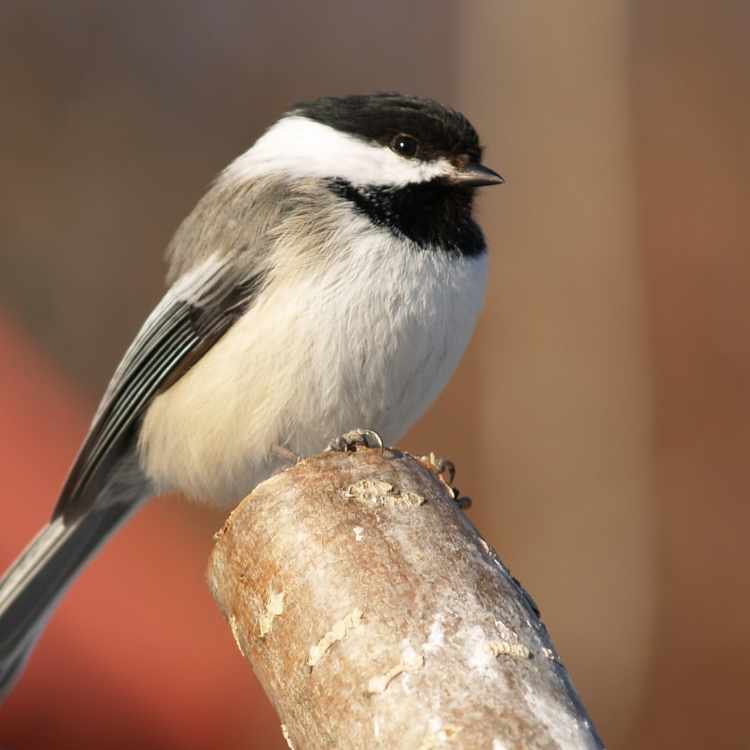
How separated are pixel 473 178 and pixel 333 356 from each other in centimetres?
35

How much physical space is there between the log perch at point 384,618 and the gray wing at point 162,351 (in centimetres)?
68

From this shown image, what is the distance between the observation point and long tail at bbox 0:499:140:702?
1.93 m

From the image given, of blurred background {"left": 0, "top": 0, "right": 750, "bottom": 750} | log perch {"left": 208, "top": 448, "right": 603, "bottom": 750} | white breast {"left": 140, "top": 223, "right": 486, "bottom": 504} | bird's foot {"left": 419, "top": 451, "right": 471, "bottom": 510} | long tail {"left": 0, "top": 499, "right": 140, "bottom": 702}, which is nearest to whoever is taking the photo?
log perch {"left": 208, "top": 448, "right": 603, "bottom": 750}

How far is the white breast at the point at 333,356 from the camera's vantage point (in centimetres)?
160

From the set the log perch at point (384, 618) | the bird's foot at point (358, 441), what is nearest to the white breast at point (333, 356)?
the bird's foot at point (358, 441)

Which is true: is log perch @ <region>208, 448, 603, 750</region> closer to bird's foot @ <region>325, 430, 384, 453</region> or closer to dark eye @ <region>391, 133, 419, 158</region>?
bird's foot @ <region>325, 430, 384, 453</region>

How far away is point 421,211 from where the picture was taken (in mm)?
1684

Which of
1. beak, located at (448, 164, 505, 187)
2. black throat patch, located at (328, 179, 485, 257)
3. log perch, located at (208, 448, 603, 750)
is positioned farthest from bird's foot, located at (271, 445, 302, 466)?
log perch, located at (208, 448, 603, 750)

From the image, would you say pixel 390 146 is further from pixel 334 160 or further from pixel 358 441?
pixel 358 441

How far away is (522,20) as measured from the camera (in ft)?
10.2

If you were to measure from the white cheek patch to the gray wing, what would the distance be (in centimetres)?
18

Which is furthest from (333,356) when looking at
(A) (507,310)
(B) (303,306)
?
(A) (507,310)

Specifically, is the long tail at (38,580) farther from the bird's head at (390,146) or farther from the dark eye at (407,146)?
the dark eye at (407,146)

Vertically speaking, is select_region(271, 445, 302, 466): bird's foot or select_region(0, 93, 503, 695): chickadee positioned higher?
select_region(0, 93, 503, 695): chickadee
